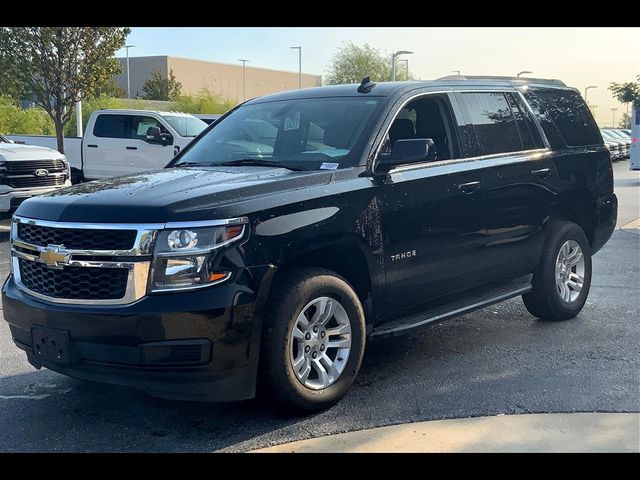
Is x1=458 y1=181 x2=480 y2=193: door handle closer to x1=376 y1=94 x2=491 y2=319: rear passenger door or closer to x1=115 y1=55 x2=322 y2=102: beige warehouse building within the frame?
x1=376 y1=94 x2=491 y2=319: rear passenger door

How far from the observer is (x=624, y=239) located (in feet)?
36.8

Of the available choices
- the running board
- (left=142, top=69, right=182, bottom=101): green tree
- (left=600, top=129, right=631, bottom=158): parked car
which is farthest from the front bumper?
(left=142, top=69, right=182, bottom=101): green tree

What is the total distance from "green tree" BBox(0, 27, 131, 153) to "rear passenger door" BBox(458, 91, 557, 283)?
45.2 feet

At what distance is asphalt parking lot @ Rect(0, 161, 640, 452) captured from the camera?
4.05 metres

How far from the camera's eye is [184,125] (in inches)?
632

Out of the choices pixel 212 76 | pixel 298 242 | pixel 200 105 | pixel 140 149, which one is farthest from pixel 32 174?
pixel 212 76

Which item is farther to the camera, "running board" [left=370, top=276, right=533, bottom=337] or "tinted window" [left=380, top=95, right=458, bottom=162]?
"tinted window" [left=380, top=95, right=458, bottom=162]

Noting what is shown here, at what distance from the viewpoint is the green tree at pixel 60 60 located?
17797 millimetres

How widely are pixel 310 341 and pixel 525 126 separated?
2.97 metres

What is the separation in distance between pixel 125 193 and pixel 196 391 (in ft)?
3.85

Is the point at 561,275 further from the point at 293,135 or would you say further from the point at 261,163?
the point at 261,163
